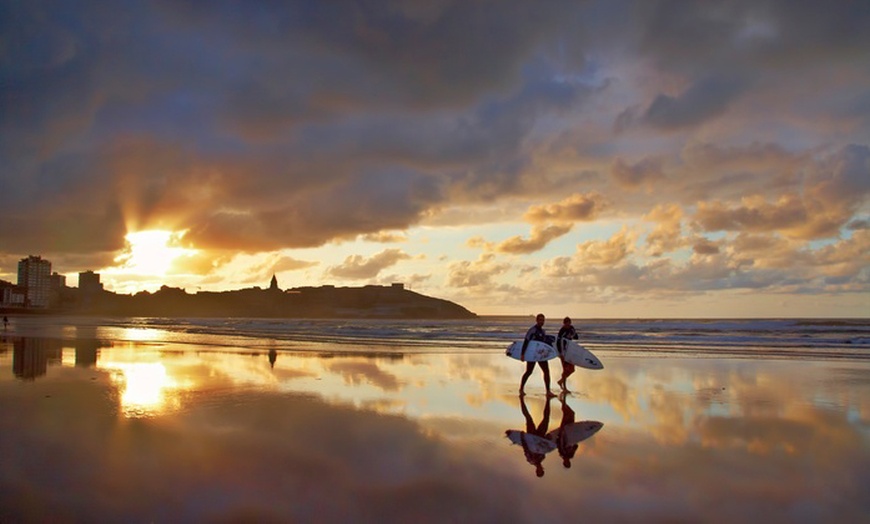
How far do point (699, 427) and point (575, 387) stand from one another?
5.24 meters

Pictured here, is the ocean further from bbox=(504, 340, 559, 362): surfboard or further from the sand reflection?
bbox=(504, 340, 559, 362): surfboard

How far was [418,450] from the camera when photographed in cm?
835

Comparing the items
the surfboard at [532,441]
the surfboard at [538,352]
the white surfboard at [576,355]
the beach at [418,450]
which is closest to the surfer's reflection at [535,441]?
the surfboard at [532,441]

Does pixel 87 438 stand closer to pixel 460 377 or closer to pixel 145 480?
pixel 145 480

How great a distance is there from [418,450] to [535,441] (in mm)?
1956

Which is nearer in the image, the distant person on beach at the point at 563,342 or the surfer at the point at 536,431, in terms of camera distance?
the surfer at the point at 536,431

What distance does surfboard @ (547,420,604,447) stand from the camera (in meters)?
9.17

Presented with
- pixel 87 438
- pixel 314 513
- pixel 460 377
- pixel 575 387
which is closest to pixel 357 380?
pixel 460 377

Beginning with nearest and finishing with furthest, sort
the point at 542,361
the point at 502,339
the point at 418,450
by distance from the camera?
1. the point at 418,450
2. the point at 542,361
3. the point at 502,339

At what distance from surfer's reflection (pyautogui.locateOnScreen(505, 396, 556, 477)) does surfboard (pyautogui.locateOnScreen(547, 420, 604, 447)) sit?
169 millimetres

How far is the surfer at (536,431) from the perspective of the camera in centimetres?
769

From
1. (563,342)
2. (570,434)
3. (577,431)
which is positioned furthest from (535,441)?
(563,342)

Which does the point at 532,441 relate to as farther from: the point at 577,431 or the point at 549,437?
the point at 577,431

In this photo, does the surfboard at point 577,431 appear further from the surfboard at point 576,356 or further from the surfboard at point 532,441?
the surfboard at point 576,356
